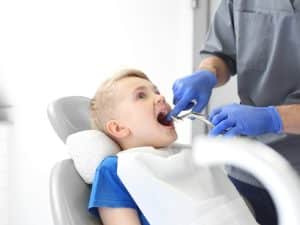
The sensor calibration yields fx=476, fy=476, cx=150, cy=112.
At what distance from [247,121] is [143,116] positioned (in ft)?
0.92

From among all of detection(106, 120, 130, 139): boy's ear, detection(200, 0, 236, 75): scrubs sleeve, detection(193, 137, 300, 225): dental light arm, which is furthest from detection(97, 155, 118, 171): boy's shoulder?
detection(193, 137, 300, 225): dental light arm

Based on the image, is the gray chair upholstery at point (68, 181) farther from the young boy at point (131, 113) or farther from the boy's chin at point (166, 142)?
the boy's chin at point (166, 142)

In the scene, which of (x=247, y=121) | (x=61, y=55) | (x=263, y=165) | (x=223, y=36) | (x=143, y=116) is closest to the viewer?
(x=263, y=165)

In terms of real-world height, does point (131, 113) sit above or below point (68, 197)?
above

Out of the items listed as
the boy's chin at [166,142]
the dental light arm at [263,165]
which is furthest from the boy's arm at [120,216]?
the dental light arm at [263,165]

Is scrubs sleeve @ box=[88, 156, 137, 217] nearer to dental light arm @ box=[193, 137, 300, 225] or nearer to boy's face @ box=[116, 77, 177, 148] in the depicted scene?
boy's face @ box=[116, 77, 177, 148]

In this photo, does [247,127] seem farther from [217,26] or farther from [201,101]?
[217,26]

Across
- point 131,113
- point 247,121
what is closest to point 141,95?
point 131,113

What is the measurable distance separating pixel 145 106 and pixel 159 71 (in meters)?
0.91

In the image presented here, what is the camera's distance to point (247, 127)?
1.02 metres

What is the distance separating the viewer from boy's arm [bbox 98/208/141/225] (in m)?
1.02

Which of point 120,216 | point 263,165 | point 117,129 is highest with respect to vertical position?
point 263,165

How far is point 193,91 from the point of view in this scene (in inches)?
49.1

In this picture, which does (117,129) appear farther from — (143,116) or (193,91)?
(193,91)
